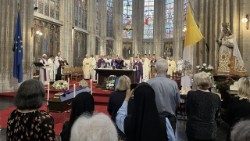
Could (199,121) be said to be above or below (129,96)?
below

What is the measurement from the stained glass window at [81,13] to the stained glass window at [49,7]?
8.90ft

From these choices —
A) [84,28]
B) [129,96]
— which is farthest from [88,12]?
[129,96]

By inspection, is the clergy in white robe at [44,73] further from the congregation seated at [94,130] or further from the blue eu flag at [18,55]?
the congregation seated at [94,130]

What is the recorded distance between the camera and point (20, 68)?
1355 cm

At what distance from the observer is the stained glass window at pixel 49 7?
20467 millimetres

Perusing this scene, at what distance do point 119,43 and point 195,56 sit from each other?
1815 cm

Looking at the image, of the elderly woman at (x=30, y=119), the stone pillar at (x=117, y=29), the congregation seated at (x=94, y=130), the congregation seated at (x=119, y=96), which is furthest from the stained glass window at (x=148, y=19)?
the congregation seated at (x=94, y=130)

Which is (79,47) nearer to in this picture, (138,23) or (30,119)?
(138,23)

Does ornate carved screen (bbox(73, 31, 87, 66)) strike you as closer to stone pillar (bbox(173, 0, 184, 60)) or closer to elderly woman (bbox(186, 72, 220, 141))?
stone pillar (bbox(173, 0, 184, 60))

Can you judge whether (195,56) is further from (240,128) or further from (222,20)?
(240,128)

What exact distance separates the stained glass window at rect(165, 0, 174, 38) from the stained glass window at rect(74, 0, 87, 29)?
33.2 ft

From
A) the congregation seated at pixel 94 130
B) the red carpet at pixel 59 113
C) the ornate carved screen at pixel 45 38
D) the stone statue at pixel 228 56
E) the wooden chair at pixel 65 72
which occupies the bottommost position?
the red carpet at pixel 59 113

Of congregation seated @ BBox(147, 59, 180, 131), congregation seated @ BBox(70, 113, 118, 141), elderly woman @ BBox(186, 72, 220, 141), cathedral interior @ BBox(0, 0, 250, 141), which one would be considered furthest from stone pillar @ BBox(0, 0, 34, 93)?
congregation seated @ BBox(70, 113, 118, 141)

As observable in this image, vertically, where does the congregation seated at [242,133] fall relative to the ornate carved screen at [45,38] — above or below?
below
